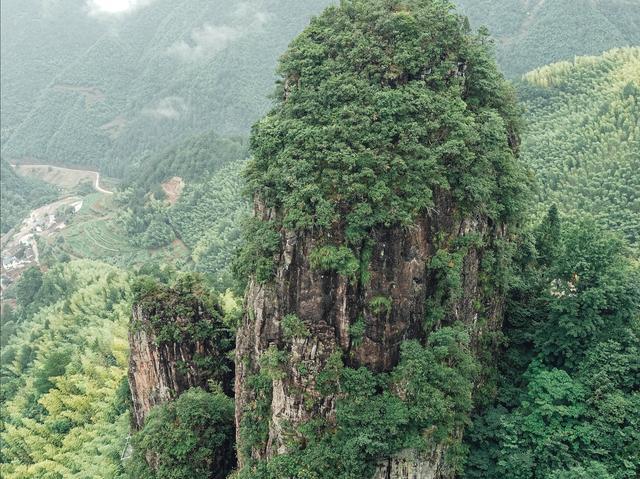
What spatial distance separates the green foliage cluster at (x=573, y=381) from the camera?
58.2 ft

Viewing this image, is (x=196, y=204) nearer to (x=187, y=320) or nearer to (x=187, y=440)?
(x=187, y=320)

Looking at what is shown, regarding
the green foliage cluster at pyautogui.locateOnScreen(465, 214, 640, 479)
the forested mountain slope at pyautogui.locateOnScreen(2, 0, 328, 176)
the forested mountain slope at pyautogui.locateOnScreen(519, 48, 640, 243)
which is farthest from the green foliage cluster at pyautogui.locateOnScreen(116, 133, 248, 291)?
the forested mountain slope at pyautogui.locateOnScreen(2, 0, 328, 176)

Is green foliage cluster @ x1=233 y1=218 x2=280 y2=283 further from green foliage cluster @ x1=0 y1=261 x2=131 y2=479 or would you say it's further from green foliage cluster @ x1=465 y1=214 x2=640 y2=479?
green foliage cluster @ x1=0 y1=261 x2=131 y2=479

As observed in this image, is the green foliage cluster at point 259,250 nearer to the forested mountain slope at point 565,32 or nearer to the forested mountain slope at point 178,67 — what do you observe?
the forested mountain slope at point 565,32

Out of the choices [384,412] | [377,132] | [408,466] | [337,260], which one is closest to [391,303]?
[337,260]

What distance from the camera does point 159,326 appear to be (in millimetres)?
22391

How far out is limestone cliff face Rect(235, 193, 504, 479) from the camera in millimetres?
16750

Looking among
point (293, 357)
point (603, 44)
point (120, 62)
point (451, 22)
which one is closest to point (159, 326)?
point (293, 357)

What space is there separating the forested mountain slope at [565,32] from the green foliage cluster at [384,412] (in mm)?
100739

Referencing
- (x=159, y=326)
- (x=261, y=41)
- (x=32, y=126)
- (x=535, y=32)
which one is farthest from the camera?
(x=261, y=41)

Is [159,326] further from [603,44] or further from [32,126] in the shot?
[32,126]

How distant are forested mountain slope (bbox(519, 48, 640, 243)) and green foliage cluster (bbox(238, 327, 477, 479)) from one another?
23.0 meters

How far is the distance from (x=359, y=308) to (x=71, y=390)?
23612mm

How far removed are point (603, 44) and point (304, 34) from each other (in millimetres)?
A: 104506
